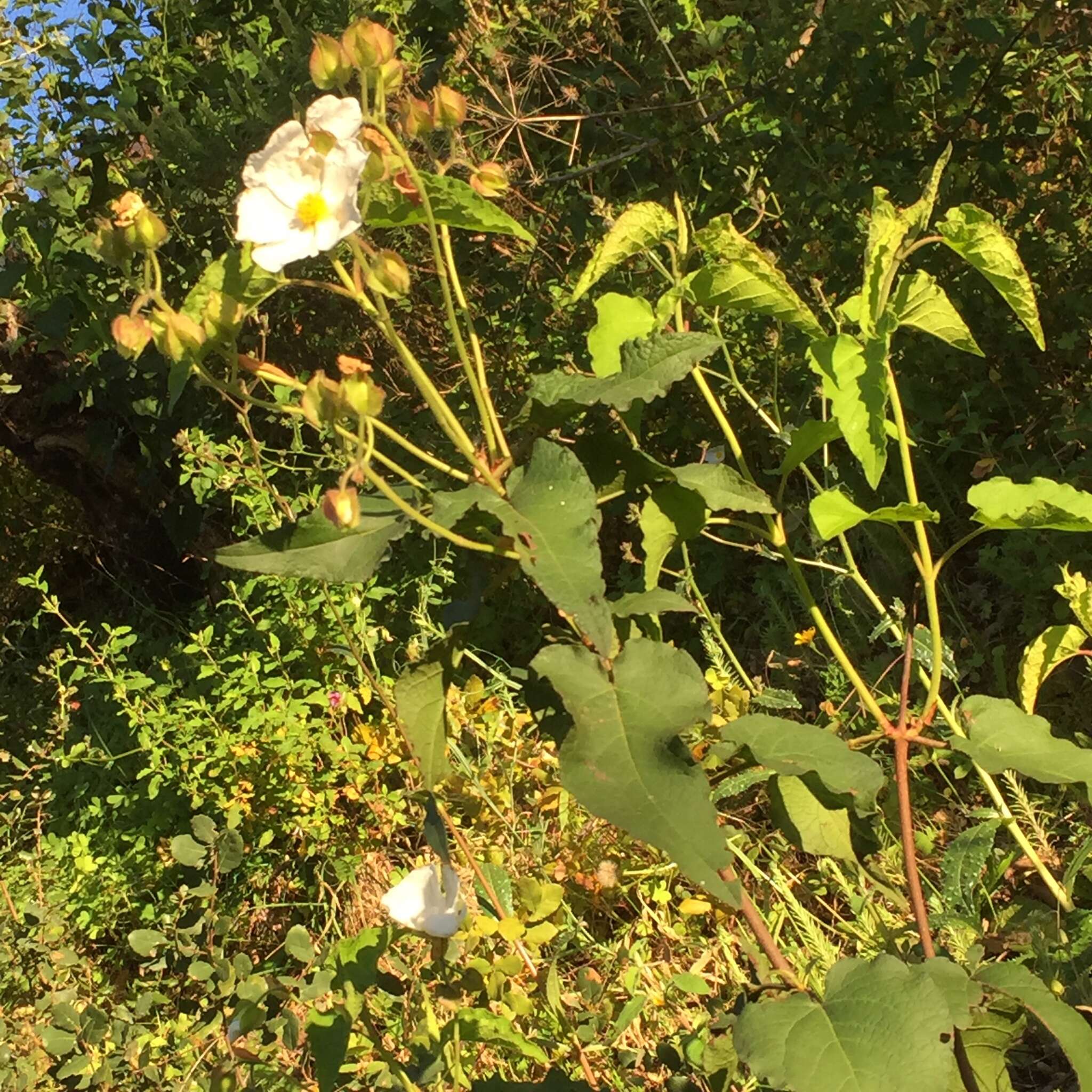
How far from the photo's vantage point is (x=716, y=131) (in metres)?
2.75

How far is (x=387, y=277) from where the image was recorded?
80 cm

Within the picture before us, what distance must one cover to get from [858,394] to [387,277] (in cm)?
40

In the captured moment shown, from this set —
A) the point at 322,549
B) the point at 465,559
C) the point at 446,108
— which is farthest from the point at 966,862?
the point at 465,559

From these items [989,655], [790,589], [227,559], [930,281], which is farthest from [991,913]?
[227,559]

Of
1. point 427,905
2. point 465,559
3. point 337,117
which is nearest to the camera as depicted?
point 337,117

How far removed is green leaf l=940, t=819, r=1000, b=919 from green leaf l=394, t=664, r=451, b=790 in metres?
0.70

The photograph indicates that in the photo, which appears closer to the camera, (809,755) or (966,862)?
(809,755)

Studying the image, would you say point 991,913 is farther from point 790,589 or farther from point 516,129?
point 516,129

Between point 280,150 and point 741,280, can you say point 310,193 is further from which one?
point 741,280

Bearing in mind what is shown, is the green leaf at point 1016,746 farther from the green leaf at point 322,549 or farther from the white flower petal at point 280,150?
the white flower petal at point 280,150

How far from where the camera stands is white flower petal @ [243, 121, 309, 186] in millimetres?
859

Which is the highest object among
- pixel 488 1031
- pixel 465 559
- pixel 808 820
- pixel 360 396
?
pixel 360 396

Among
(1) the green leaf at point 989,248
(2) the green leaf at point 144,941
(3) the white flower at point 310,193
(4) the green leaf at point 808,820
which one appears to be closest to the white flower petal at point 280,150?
(3) the white flower at point 310,193

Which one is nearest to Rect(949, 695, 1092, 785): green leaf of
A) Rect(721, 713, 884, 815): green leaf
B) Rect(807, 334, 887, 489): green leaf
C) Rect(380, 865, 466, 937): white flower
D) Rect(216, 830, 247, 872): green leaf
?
Rect(721, 713, 884, 815): green leaf
